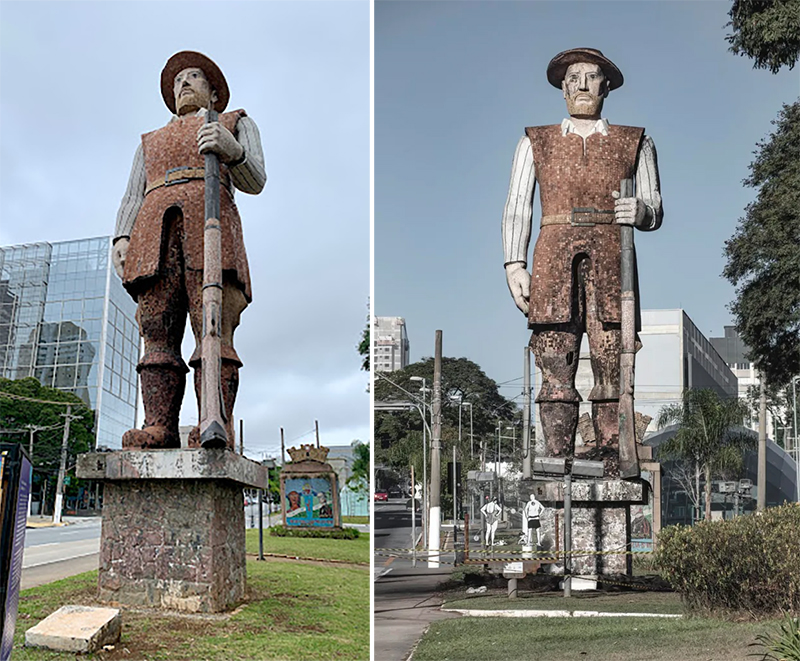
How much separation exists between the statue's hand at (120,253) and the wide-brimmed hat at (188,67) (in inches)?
35.9

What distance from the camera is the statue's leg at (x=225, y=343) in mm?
5094

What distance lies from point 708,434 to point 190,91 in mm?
3767

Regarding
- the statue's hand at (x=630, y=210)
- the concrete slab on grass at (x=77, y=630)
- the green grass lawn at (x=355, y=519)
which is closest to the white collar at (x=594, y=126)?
the statue's hand at (x=630, y=210)

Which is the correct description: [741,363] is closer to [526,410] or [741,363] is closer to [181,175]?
[526,410]

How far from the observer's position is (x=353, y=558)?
909 centimetres

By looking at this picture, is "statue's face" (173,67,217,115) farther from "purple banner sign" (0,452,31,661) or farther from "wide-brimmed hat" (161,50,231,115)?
"purple banner sign" (0,452,31,661)

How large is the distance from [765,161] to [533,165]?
54.4 inches

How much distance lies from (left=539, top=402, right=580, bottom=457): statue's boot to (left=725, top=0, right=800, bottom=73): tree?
95.9 inches

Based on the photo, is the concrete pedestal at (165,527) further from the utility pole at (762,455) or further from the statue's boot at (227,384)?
the utility pole at (762,455)

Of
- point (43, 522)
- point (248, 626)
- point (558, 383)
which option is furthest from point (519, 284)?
point (43, 522)

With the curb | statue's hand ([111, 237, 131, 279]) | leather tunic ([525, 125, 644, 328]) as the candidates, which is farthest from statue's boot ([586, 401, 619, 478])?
statue's hand ([111, 237, 131, 279])

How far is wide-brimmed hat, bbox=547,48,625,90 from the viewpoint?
5.50 m

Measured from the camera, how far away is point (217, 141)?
492cm

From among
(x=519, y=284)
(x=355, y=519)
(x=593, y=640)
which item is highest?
(x=519, y=284)
